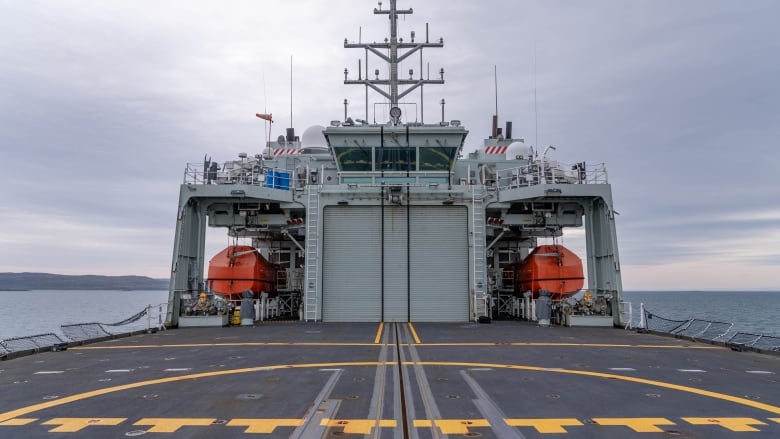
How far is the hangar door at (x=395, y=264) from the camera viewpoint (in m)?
21.3

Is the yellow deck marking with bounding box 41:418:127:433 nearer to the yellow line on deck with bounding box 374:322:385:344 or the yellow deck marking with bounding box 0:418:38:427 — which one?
the yellow deck marking with bounding box 0:418:38:427

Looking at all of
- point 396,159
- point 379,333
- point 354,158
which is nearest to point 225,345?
point 379,333

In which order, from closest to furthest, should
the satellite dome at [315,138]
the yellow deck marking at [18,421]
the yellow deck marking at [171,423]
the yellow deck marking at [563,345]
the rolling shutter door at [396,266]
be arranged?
the yellow deck marking at [171,423] → the yellow deck marking at [18,421] → the yellow deck marking at [563,345] → the rolling shutter door at [396,266] → the satellite dome at [315,138]

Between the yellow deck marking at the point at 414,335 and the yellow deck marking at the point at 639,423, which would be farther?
the yellow deck marking at the point at 414,335

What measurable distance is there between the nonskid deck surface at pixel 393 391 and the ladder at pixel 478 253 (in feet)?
23.1

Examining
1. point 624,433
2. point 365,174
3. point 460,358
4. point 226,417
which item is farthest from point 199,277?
point 624,433

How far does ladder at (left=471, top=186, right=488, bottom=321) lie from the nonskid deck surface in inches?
278

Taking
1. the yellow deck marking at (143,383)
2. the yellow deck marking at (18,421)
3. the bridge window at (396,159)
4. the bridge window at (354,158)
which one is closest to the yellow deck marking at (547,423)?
the yellow deck marking at (143,383)

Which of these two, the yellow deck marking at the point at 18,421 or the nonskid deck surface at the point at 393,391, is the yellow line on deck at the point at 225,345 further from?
the yellow deck marking at the point at 18,421

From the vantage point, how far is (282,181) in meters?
23.4

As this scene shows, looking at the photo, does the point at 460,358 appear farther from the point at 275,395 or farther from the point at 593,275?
the point at 593,275

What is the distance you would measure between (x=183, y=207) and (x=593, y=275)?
18.2 meters

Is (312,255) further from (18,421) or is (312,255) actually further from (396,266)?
(18,421)

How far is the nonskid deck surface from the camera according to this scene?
570 cm
